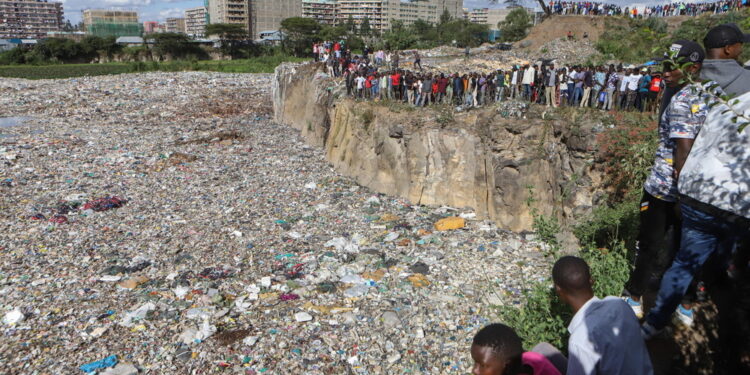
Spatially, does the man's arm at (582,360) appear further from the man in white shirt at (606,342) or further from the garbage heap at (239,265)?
the garbage heap at (239,265)

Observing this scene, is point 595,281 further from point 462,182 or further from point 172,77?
point 172,77

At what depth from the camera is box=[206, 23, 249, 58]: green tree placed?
183 feet

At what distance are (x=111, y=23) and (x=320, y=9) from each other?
42.7 meters

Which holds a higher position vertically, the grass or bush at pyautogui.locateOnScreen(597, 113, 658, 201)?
the grass

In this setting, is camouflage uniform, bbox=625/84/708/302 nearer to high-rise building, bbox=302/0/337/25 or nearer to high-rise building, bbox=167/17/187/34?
high-rise building, bbox=302/0/337/25

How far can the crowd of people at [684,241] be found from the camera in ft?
6.74

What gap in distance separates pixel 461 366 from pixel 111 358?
3.76 m

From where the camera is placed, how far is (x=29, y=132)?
16.9m

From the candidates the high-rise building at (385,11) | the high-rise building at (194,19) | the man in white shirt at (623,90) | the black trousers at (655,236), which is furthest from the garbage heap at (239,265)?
the high-rise building at (194,19)

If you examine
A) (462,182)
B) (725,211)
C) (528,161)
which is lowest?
(462,182)

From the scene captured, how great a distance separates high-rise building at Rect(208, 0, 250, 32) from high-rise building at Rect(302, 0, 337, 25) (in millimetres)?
17211

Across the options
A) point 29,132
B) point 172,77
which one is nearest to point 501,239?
point 29,132

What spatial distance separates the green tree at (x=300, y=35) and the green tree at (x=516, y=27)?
70.4 feet

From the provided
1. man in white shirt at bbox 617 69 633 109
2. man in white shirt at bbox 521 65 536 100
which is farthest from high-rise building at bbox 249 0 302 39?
man in white shirt at bbox 617 69 633 109
